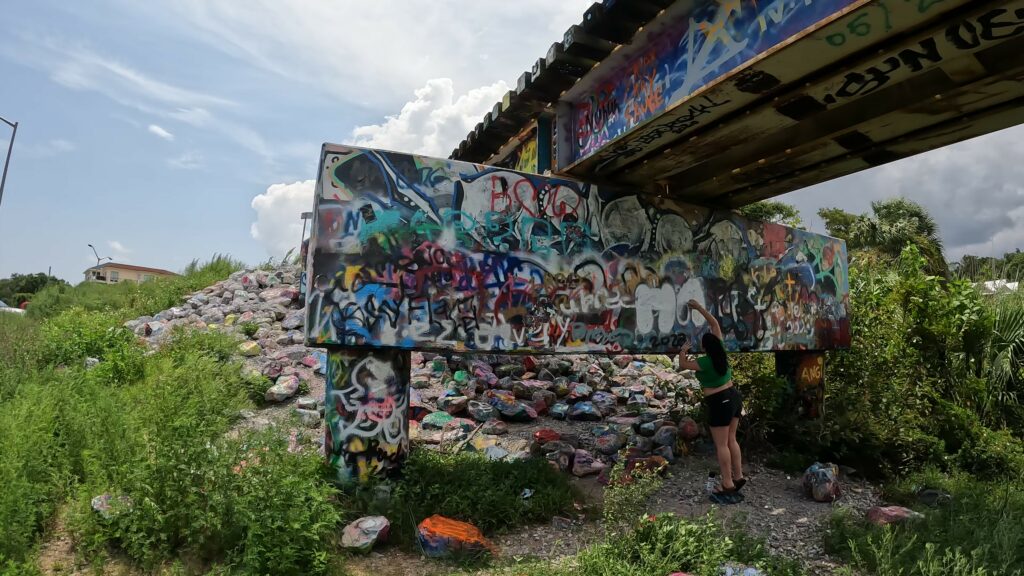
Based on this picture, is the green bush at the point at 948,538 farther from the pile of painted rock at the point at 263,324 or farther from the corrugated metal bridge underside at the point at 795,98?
the pile of painted rock at the point at 263,324

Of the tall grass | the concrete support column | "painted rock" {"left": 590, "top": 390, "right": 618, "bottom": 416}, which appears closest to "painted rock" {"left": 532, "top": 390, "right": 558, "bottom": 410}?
"painted rock" {"left": 590, "top": 390, "right": 618, "bottom": 416}

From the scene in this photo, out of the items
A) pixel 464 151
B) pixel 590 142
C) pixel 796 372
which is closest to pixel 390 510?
pixel 590 142

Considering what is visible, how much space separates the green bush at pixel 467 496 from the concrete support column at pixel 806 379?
200 inches

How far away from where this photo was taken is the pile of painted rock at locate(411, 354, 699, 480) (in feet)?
24.1

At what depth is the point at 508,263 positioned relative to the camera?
6.10 metres

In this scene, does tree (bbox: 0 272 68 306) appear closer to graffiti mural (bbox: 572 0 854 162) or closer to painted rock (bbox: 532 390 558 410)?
painted rock (bbox: 532 390 558 410)

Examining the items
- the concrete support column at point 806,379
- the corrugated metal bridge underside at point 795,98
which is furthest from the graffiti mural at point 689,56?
the concrete support column at point 806,379

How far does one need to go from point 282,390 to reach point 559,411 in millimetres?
4448

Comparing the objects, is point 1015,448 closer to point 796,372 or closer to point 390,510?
point 796,372

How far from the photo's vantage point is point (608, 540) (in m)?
4.39

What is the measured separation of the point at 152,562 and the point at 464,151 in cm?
719

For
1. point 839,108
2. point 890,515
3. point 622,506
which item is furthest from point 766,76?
point 890,515

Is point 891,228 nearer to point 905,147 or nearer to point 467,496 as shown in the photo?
point 905,147

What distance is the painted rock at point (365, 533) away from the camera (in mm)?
4496
